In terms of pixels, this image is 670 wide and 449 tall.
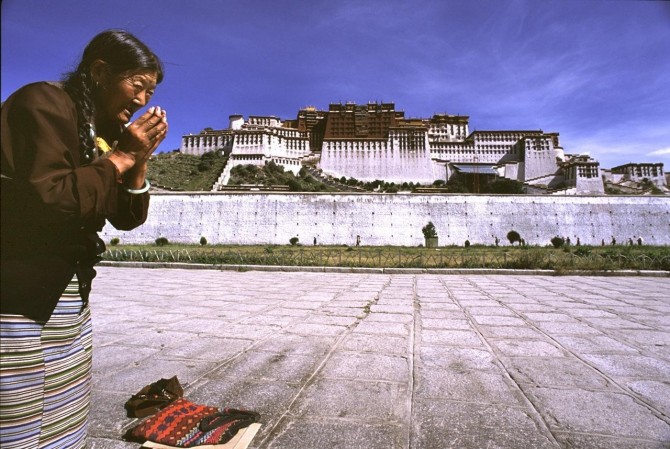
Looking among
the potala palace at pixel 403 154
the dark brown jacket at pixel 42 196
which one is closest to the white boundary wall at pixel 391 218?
the potala palace at pixel 403 154

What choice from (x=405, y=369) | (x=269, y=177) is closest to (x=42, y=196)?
(x=405, y=369)

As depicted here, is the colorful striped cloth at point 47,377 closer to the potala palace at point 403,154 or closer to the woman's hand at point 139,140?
the woman's hand at point 139,140

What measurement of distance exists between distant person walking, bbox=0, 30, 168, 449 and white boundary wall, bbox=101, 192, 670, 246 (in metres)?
30.2

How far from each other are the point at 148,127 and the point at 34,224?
405mm

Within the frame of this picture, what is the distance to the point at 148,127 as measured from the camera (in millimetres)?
1165

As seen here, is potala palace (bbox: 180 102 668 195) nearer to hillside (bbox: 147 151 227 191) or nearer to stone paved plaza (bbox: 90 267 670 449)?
hillside (bbox: 147 151 227 191)

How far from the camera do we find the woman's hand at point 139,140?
44.2 inches

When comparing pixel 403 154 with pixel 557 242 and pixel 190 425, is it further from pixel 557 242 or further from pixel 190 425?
pixel 190 425

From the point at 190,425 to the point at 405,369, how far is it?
1.54 metres

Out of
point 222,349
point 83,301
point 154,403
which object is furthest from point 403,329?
point 83,301

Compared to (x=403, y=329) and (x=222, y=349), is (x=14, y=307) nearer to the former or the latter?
Answer: (x=222, y=349)

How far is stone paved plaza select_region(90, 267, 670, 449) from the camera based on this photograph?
72.8 inches

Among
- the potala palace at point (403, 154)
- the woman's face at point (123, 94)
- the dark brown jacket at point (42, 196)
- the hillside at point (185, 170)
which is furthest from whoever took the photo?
the potala palace at point (403, 154)

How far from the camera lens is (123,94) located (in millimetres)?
1258
